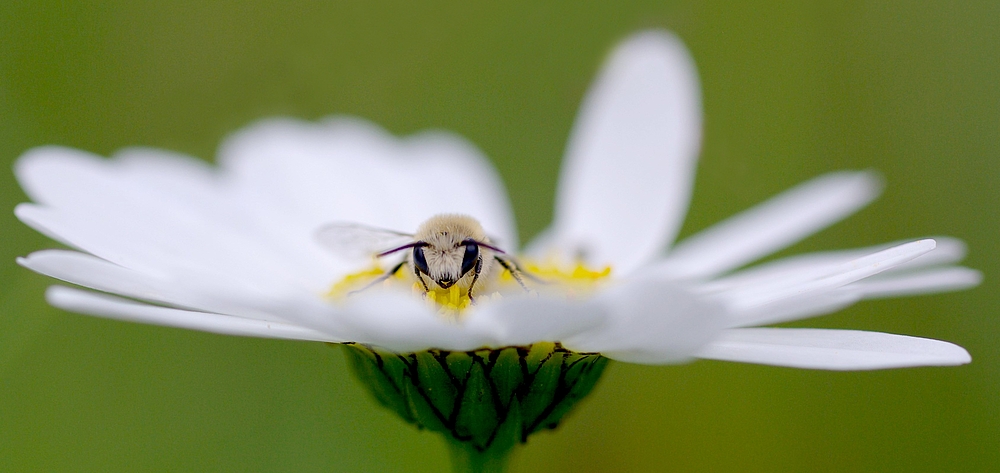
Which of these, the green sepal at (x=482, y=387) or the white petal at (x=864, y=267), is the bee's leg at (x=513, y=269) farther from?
the white petal at (x=864, y=267)

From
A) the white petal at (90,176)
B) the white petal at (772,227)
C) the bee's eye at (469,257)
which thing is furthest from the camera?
the white petal at (772,227)

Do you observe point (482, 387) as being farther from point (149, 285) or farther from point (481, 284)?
point (149, 285)

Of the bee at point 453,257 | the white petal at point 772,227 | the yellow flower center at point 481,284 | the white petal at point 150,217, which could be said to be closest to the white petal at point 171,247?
the white petal at point 150,217

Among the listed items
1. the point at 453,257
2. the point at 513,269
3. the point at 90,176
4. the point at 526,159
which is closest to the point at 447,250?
the point at 453,257

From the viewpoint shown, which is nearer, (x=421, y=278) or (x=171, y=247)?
(x=421, y=278)

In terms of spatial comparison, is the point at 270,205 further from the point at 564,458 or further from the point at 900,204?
the point at 900,204

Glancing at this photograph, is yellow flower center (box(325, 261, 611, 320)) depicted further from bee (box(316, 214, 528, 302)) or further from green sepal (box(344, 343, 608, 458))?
green sepal (box(344, 343, 608, 458))

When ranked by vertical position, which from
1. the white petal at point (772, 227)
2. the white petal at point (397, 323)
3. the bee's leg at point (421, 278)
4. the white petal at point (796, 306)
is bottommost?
the white petal at point (397, 323)
